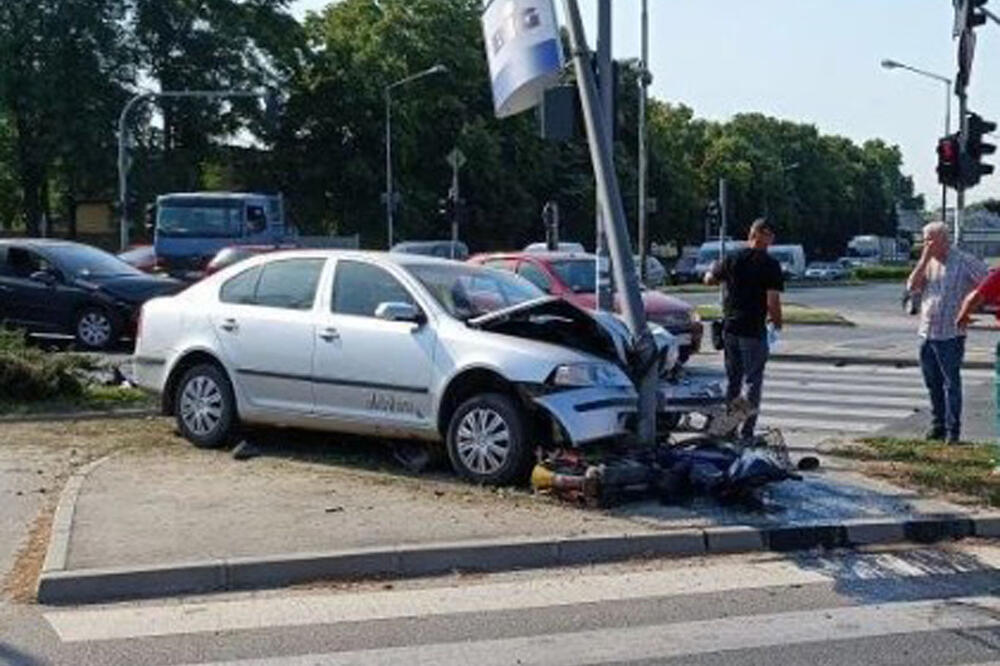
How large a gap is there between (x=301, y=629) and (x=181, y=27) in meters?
49.8

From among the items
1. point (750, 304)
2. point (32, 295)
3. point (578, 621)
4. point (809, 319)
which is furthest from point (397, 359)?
point (809, 319)

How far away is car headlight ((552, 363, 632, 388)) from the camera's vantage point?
904cm

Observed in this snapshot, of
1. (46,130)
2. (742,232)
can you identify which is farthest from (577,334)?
(742,232)

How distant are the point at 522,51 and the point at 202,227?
23.1 m

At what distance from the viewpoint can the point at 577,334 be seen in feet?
31.5

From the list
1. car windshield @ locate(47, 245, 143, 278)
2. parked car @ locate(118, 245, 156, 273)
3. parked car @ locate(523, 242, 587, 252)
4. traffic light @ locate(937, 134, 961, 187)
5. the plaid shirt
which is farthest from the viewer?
parked car @ locate(118, 245, 156, 273)

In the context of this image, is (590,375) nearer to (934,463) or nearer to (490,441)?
(490,441)

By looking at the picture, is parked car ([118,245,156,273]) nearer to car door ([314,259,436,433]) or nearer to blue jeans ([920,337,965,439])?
car door ([314,259,436,433])

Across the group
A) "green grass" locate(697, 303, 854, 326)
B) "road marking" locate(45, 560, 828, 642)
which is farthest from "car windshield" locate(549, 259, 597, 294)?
"green grass" locate(697, 303, 854, 326)

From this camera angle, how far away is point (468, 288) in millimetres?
10234

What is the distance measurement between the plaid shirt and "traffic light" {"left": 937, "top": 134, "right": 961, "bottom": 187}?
8.84 metres

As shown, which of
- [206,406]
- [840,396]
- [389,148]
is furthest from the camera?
[389,148]

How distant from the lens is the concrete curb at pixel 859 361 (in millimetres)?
20312

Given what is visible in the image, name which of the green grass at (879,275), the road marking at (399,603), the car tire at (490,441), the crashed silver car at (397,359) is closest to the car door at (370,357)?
the crashed silver car at (397,359)
